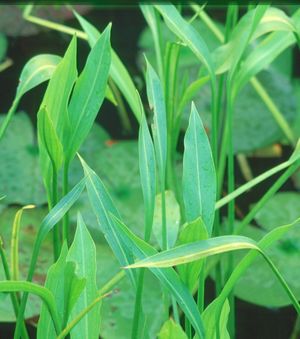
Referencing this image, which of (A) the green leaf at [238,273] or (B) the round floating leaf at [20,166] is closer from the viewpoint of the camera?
(A) the green leaf at [238,273]

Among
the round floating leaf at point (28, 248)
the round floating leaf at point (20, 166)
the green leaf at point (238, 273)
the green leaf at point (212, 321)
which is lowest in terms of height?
the round floating leaf at point (28, 248)

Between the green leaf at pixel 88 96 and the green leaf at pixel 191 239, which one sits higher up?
the green leaf at pixel 88 96

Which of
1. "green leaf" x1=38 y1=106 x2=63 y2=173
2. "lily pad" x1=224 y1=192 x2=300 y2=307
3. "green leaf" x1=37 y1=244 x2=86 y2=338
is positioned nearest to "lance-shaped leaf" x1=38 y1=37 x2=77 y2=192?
"green leaf" x1=38 y1=106 x2=63 y2=173

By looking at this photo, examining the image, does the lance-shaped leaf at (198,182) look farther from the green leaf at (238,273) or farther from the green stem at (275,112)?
the green stem at (275,112)

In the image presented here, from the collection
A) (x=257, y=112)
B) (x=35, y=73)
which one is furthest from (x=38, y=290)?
(x=257, y=112)

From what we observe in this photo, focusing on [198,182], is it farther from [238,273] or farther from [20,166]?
[20,166]

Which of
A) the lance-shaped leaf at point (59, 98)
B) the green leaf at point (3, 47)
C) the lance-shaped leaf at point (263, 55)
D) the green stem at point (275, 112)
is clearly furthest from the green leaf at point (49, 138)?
the green leaf at point (3, 47)

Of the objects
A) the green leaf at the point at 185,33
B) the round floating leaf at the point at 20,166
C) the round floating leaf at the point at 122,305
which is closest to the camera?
the green leaf at the point at 185,33

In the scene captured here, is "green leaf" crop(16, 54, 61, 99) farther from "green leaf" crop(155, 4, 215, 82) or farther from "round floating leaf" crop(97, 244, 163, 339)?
"round floating leaf" crop(97, 244, 163, 339)
